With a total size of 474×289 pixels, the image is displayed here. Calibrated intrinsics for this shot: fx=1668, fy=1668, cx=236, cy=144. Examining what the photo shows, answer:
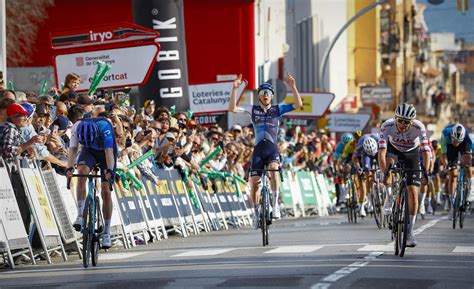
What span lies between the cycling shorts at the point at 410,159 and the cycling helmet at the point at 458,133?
8.08 meters

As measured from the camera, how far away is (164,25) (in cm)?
3359

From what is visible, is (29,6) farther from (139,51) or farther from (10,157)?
(10,157)

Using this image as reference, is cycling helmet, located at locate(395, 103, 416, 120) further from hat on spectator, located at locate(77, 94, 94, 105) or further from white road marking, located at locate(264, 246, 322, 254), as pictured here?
hat on spectator, located at locate(77, 94, 94, 105)

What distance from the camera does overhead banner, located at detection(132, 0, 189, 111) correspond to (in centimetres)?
A: 3347

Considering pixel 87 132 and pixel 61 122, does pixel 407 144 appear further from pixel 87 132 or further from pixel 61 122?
pixel 61 122

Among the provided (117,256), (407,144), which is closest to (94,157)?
(117,256)

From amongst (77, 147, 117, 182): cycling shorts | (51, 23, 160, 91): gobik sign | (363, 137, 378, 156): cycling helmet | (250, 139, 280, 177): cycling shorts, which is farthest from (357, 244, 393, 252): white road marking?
(363, 137, 378, 156): cycling helmet

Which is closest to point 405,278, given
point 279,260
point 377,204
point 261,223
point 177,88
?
point 279,260

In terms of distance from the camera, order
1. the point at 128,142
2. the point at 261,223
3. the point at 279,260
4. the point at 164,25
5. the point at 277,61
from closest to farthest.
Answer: the point at 279,260, the point at 261,223, the point at 128,142, the point at 164,25, the point at 277,61

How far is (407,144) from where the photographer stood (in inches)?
749

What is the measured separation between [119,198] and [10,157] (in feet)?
14.7

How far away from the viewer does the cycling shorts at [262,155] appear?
2178cm

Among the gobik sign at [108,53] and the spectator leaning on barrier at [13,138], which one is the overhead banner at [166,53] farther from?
the spectator leaning on barrier at [13,138]

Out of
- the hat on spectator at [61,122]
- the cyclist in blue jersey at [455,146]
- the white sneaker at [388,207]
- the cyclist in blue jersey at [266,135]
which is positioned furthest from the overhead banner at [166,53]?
the white sneaker at [388,207]
